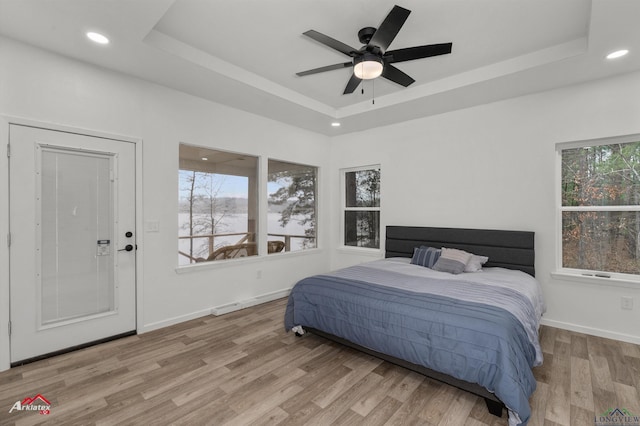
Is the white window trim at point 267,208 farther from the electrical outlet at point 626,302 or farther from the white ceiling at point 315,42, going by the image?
the electrical outlet at point 626,302

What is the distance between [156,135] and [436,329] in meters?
3.40

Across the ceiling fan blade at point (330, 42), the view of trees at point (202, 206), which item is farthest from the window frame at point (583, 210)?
the view of trees at point (202, 206)

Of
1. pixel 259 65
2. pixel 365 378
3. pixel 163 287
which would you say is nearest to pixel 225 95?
pixel 259 65

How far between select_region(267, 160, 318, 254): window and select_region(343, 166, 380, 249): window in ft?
2.07

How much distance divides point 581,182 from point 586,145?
41cm

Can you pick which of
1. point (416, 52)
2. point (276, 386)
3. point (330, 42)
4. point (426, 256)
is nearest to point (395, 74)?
point (416, 52)

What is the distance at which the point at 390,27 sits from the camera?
2.07m

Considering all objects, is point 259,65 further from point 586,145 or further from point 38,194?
point 586,145

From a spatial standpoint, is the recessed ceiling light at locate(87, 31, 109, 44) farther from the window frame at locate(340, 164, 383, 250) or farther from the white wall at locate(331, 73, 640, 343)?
the window frame at locate(340, 164, 383, 250)

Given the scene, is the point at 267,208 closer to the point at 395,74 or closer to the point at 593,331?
the point at 395,74

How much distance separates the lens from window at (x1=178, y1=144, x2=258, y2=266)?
12.2ft

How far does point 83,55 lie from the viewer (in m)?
2.77

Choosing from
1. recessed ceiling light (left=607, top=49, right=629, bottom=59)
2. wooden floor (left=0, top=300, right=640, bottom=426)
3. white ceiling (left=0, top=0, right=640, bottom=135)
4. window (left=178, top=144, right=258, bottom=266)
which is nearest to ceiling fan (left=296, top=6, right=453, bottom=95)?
white ceiling (left=0, top=0, right=640, bottom=135)

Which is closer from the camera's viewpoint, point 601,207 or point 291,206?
point 601,207
